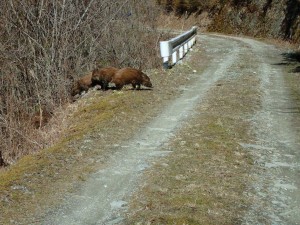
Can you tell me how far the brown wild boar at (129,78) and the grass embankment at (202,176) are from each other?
2489 mm

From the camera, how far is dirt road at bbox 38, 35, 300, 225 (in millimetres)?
4902

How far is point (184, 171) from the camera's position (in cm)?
610

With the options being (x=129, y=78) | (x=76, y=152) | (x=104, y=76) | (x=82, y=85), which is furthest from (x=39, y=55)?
(x=76, y=152)

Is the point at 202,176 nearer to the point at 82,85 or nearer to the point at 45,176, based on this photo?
the point at 45,176

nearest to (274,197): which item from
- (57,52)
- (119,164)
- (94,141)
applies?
(119,164)

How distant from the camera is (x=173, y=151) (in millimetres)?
6996

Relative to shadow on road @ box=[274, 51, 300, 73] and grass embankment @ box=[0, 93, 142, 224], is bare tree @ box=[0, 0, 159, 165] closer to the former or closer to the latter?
grass embankment @ box=[0, 93, 142, 224]

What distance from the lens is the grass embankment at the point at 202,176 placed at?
4.78 m

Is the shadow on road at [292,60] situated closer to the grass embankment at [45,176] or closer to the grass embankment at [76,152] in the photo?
the grass embankment at [76,152]

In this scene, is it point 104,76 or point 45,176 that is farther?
point 104,76

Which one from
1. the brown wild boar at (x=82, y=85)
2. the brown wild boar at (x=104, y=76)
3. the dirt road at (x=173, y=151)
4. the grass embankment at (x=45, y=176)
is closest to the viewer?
the dirt road at (x=173, y=151)

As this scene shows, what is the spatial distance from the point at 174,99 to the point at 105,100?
177cm

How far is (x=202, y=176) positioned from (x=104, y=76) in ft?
22.1

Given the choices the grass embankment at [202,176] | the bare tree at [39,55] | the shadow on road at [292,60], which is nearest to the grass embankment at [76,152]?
the grass embankment at [202,176]
